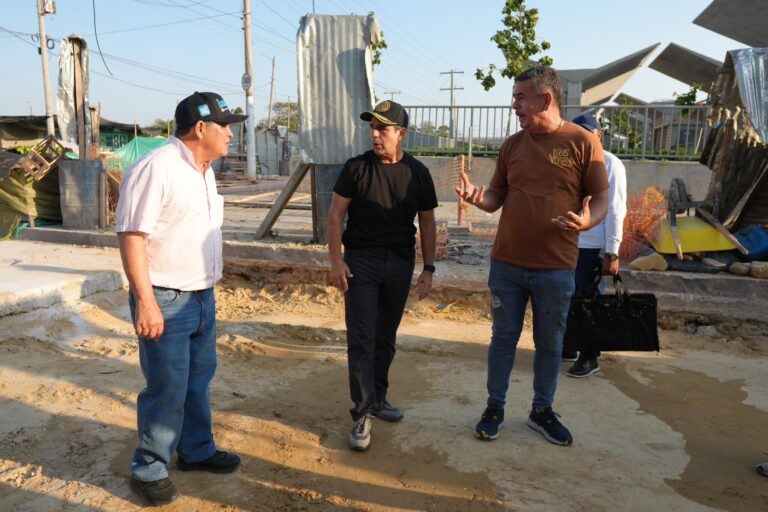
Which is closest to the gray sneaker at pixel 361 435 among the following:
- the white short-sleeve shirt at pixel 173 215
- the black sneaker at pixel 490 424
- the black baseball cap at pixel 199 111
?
the black sneaker at pixel 490 424

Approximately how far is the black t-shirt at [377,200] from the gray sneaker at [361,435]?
1.02 metres

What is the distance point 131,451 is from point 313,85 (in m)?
5.43

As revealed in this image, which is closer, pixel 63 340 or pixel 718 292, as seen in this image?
pixel 63 340

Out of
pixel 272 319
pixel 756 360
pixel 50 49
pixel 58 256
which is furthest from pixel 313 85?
pixel 50 49

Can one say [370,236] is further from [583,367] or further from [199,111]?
[583,367]

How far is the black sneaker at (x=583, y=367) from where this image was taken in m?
4.89

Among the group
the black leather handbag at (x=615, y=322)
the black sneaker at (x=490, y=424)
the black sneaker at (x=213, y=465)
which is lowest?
the black sneaker at (x=213, y=465)

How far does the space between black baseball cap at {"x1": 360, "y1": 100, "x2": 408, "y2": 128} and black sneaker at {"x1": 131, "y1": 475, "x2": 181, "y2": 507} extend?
2232 millimetres

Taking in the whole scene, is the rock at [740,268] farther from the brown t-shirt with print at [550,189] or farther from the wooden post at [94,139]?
the wooden post at [94,139]

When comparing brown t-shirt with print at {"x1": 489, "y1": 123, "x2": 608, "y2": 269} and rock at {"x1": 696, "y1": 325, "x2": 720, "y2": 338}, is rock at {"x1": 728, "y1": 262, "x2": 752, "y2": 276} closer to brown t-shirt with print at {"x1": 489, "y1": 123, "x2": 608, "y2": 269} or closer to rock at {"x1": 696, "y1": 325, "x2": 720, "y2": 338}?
rock at {"x1": 696, "y1": 325, "x2": 720, "y2": 338}

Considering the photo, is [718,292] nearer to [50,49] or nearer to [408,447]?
[408,447]

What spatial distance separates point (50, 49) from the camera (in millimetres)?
25250

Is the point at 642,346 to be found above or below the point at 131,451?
above

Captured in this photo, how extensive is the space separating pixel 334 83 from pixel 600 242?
14.2 ft
